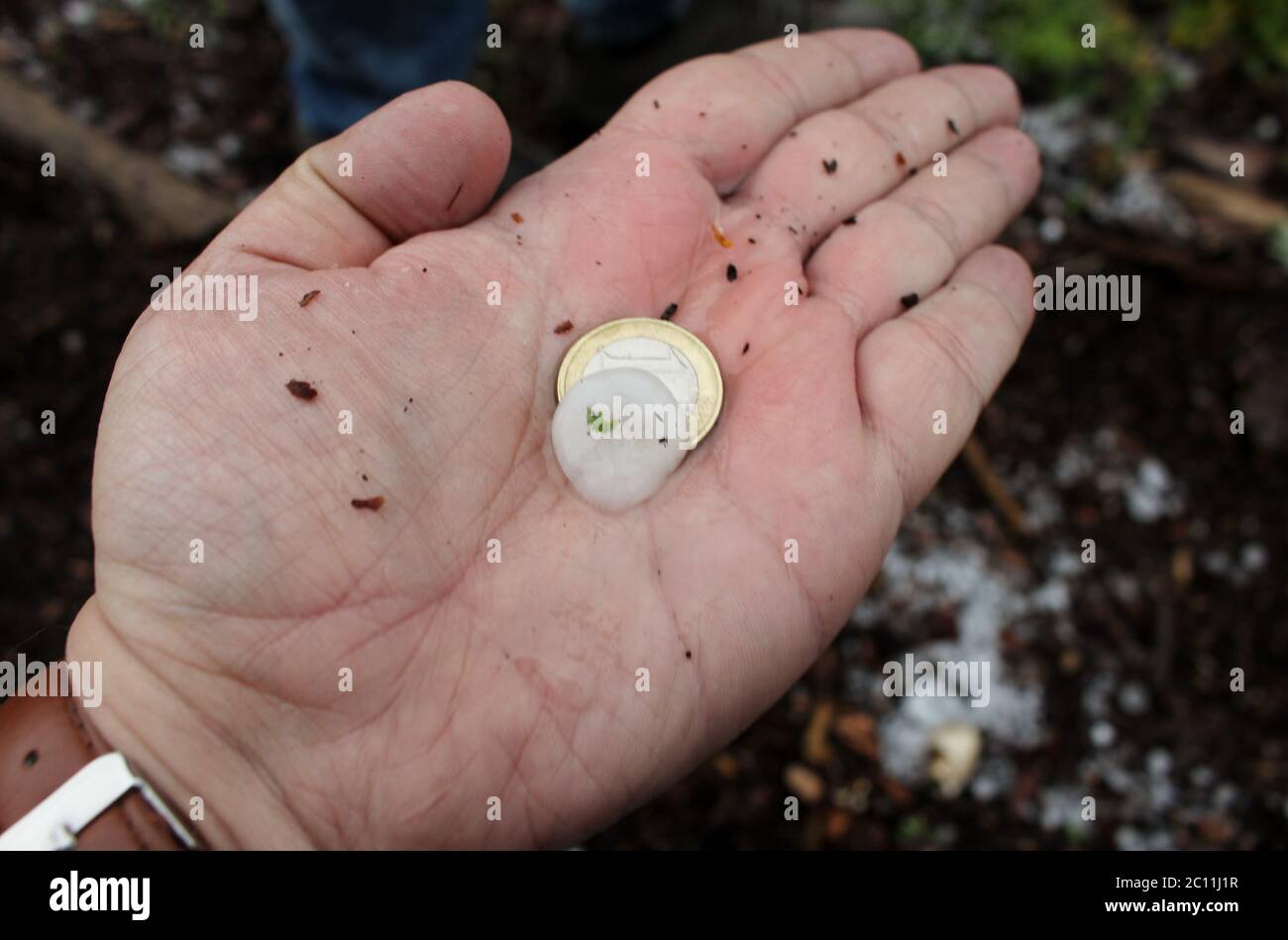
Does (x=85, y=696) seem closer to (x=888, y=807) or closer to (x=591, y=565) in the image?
(x=591, y=565)

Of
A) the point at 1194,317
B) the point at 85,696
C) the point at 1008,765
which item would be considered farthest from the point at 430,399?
the point at 1194,317

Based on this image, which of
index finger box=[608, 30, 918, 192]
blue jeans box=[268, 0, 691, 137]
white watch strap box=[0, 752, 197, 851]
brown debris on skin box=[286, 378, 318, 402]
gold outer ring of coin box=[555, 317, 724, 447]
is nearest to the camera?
white watch strap box=[0, 752, 197, 851]

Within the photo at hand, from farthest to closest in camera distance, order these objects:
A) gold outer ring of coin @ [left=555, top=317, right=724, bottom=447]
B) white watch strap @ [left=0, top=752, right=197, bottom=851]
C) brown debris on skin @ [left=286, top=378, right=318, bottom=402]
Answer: gold outer ring of coin @ [left=555, top=317, right=724, bottom=447] < brown debris on skin @ [left=286, top=378, right=318, bottom=402] < white watch strap @ [left=0, top=752, right=197, bottom=851]

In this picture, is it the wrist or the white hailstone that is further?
the white hailstone

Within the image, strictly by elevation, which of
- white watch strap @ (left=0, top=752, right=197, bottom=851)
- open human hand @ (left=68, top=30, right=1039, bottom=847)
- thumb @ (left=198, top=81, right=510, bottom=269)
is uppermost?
thumb @ (left=198, top=81, right=510, bottom=269)

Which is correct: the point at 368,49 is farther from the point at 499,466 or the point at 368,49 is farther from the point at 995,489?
the point at 995,489

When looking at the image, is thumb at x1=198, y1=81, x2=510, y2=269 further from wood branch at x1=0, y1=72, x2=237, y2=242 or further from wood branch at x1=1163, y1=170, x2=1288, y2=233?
wood branch at x1=1163, y1=170, x2=1288, y2=233

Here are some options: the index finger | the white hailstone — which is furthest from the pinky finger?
the index finger
